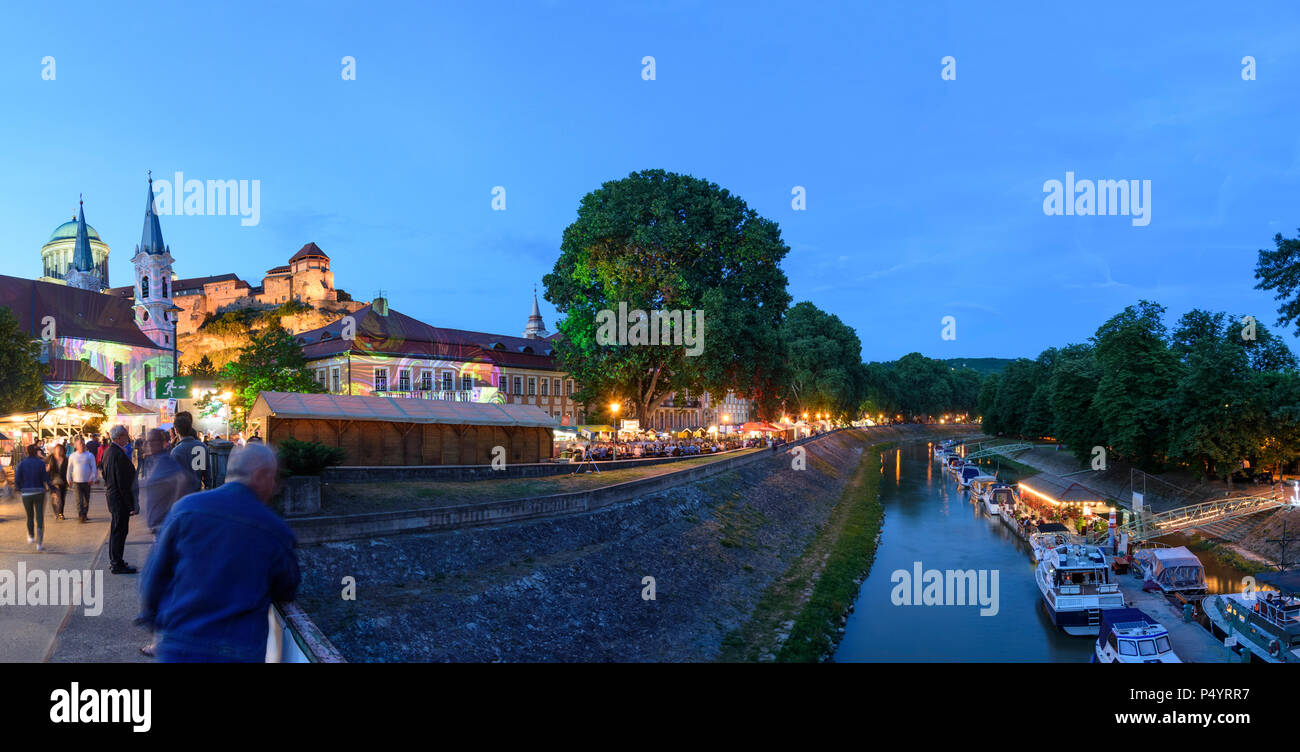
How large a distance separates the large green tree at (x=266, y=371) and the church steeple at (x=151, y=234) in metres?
50.8

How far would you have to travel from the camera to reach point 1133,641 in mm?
21891

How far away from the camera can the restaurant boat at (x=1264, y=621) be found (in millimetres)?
21281

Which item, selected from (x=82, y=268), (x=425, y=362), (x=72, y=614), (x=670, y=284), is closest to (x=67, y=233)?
(x=82, y=268)

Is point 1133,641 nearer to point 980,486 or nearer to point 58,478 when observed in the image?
point 58,478

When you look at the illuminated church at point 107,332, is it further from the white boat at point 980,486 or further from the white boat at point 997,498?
the white boat at point 980,486

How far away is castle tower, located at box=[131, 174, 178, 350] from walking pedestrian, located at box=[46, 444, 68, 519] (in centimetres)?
8148

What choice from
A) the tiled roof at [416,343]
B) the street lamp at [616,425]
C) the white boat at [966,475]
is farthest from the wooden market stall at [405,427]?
the white boat at [966,475]

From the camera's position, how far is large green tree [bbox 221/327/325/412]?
5109cm

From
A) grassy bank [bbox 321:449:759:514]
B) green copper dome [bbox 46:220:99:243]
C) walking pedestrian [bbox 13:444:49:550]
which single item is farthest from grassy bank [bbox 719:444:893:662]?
green copper dome [bbox 46:220:99:243]

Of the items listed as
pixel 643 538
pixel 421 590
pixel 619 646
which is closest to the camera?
pixel 421 590

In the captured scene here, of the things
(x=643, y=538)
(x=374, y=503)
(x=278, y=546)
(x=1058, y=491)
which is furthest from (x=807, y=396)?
(x=278, y=546)
